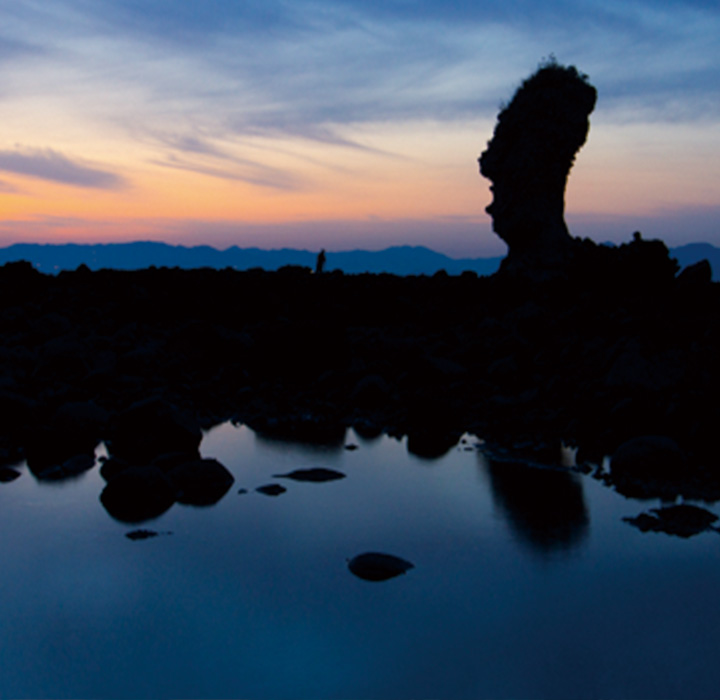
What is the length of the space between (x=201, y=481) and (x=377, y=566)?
1855 mm

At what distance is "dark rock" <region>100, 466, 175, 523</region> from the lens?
200 inches

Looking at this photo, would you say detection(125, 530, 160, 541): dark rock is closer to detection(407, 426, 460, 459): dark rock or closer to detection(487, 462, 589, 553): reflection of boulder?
detection(487, 462, 589, 553): reflection of boulder

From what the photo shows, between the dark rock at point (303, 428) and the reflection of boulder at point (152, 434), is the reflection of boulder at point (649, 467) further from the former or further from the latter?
the reflection of boulder at point (152, 434)

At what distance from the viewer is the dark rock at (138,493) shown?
16.6 feet

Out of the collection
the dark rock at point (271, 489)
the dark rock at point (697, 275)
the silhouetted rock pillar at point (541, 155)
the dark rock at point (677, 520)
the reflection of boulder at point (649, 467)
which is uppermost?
the silhouetted rock pillar at point (541, 155)

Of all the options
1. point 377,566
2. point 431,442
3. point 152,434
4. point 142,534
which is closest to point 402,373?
point 431,442

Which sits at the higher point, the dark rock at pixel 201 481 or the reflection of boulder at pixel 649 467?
the reflection of boulder at pixel 649 467

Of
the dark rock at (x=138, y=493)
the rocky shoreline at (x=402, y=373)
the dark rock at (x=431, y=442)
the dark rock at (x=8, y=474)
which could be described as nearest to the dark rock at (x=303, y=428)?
the rocky shoreline at (x=402, y=373)

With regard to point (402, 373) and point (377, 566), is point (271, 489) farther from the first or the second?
point (402, 373)

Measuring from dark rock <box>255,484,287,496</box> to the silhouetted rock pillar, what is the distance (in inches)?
648

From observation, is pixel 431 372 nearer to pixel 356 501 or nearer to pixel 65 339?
pixel 356 501

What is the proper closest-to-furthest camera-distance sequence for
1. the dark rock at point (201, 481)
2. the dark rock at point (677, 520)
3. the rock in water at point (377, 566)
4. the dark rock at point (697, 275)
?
1. the rock in water at point (377, 566)
2. the dark rock at point (677, 520)
3. the dark rock at point (201, 481)
4. the dark rock at point (697, 275)

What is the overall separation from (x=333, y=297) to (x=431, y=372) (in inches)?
279

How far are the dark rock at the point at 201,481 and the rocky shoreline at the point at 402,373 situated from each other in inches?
0.9
